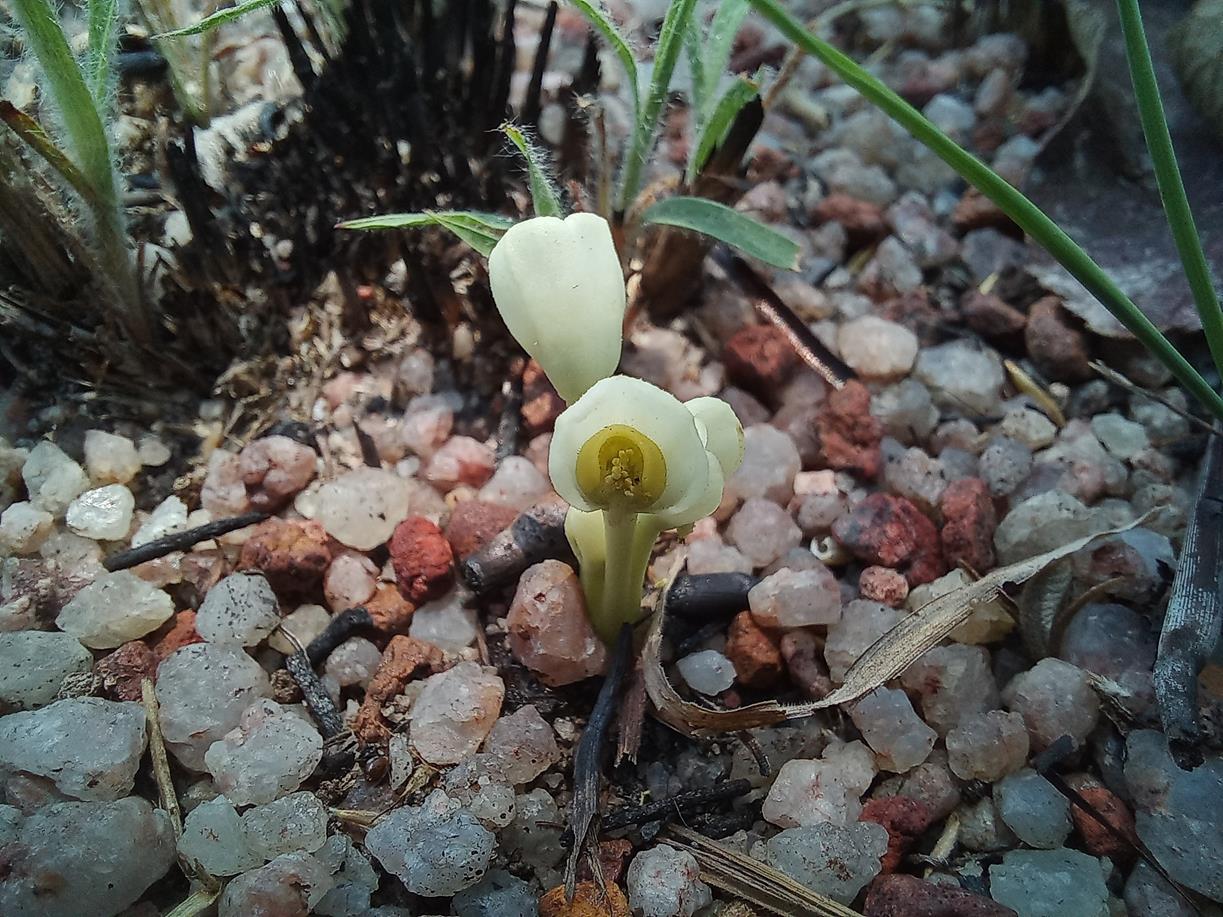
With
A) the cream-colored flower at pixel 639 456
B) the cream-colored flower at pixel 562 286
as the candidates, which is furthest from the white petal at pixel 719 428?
the cream-colored flower at pixel 562 286

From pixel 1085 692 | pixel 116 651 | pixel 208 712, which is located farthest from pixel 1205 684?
pixel 116 651

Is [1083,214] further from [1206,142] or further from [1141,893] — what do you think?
[1141,893]

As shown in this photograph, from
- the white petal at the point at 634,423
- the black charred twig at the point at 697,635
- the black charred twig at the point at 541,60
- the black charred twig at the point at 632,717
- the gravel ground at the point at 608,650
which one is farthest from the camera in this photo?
the black charred twig at the point at 541,60

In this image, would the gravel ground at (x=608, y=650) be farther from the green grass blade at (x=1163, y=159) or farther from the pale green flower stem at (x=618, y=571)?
the green grass blade at (x=1163, y=159)

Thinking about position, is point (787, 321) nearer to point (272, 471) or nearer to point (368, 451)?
point (368, 451)

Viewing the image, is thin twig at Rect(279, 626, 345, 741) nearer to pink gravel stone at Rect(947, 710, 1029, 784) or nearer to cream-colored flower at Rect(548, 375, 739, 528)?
cream-colored flower at Rect(548, 375, 739, 528)

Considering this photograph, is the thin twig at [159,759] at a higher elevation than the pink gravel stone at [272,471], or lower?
lower

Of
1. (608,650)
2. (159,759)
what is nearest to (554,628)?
(608,650)
